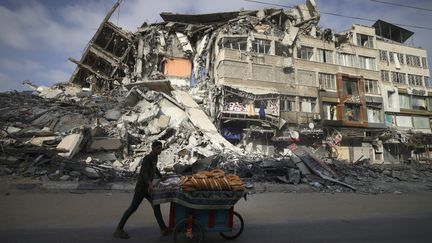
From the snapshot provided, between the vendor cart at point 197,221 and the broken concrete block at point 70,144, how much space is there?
8.92 meters

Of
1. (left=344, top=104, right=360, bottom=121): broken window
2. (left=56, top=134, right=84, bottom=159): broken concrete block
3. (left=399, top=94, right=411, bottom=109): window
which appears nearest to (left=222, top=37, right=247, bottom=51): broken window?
(left=344, top=104, right=360, bottom=121): broken window

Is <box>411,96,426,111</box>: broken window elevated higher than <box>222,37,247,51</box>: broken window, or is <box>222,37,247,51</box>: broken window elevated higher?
<box>222,37,247,51</box>: broken window

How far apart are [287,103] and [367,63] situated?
14870 mm

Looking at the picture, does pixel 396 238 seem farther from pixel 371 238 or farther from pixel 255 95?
pixel 255 95

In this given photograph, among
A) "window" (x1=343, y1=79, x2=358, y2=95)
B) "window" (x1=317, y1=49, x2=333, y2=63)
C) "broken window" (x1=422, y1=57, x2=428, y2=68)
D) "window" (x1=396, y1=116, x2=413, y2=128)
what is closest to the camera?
"window" (x1=317, y1=49, x2=333, y2=63)

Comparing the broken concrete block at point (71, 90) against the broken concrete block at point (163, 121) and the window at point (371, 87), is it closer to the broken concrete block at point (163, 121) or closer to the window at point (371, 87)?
the broken concrete block at point (163, 121)

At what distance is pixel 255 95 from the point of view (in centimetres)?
2727

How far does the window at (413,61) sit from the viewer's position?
39938 mm

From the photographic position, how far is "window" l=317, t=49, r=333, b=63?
33031mm

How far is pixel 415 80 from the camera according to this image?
39.7 metres

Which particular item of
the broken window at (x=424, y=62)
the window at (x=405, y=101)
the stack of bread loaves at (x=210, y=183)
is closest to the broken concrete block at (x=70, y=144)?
the stack of bread loaves at (x=210, y=183)

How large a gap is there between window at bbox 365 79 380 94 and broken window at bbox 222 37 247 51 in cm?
1753

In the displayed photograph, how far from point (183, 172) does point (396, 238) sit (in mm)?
8486

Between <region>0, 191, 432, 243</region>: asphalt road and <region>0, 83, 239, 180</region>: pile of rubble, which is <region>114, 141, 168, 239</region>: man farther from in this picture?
<region>0, 83, 239, 180</region>: pile of rubble
